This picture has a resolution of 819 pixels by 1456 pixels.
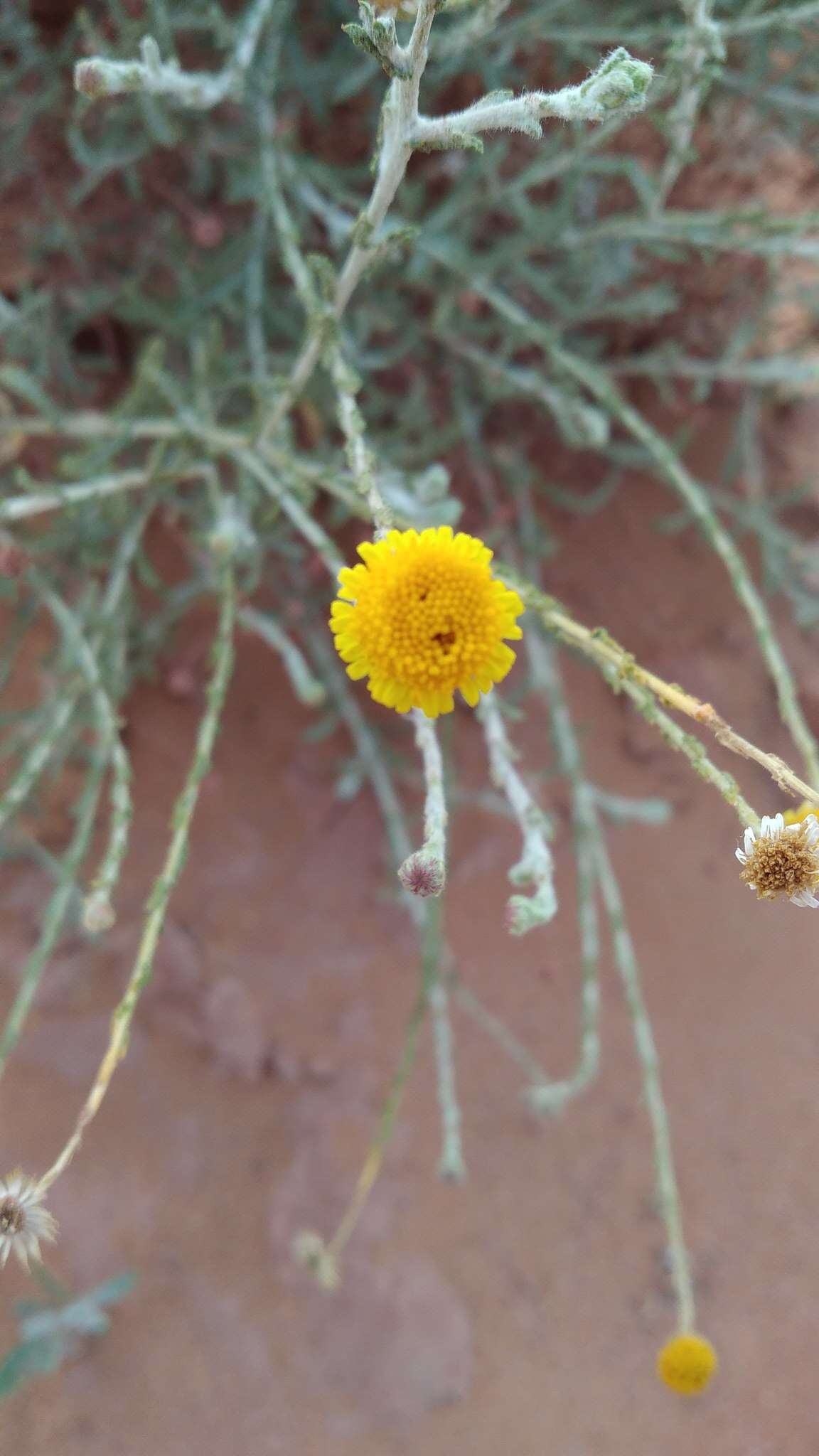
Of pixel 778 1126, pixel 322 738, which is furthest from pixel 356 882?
pixel 778 1126

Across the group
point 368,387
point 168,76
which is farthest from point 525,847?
point 368,387

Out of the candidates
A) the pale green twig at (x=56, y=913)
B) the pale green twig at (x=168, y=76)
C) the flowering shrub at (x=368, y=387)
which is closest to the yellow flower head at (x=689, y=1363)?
the flowering shrub at (x=368, y=387)

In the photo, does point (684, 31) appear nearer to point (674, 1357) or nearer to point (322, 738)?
point (322, 738)

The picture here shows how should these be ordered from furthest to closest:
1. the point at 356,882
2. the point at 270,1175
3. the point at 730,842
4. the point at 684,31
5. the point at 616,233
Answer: the point at 730,842
the point at 356,882
the point at 270,1175
the point at 616,233
the point at 684,31

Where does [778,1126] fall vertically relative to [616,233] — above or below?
below

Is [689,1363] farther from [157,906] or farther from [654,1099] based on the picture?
[157,906]

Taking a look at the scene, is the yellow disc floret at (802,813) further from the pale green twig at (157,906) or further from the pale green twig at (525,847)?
the pale green twig at (157,906)

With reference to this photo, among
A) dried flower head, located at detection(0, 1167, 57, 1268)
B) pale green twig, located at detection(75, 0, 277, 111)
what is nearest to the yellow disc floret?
dried flower head, located at detection(0, 1167, 57, 1268)
